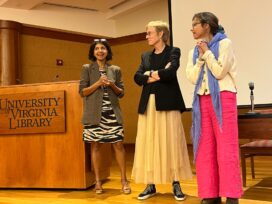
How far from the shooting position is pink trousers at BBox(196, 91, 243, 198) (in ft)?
7.95

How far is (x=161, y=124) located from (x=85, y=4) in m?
4.77

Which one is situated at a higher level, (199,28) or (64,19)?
(64,19)

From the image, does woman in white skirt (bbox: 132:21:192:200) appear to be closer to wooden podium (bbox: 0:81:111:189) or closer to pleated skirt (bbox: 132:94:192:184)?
pleated skirt (bbox: 132:94:192:184)

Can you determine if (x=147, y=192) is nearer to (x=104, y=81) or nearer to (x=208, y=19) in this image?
(x=104, y=81)

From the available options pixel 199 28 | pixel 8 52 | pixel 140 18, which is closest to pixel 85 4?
pixel 140 18

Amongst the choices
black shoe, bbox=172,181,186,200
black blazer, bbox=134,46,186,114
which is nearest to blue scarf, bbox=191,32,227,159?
black blazer, bbox=134,46,186,114

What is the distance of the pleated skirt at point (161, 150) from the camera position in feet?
9.66

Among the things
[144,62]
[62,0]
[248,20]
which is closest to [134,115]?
[62,0]

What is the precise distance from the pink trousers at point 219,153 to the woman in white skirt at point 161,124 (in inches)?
15.4

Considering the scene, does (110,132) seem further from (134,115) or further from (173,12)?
(134,115)

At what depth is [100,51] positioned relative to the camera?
338 centimetres

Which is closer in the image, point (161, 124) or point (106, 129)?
point (161, 124)

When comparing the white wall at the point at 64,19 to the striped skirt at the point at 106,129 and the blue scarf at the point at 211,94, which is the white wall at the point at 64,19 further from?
the blue scarf at the point at 211,94

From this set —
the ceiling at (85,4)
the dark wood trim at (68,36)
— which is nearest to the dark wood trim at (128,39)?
the dark wood trim at (68,36)
